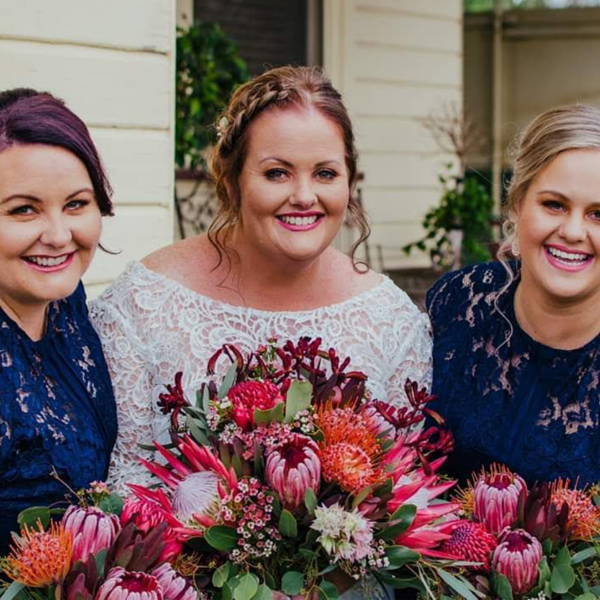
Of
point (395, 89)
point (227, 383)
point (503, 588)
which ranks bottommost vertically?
point (503, 588)

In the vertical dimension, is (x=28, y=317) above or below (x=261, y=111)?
below

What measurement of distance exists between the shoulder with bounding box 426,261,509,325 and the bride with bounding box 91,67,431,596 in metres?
0.06

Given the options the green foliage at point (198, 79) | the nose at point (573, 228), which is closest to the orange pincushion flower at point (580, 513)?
the nose at point (573, 228)

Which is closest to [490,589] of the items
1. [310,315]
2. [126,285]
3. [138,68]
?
[310,315]

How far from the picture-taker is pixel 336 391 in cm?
190

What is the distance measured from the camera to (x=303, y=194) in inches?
91.7

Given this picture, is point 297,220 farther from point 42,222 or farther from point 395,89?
point 395,89

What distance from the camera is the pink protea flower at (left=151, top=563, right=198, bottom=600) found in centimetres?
164

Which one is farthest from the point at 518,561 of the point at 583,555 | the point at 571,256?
the point at 571,256

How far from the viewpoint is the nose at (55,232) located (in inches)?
79.7

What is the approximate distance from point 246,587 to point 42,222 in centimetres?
82

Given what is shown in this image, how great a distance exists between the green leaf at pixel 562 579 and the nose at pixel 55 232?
1.09 meters

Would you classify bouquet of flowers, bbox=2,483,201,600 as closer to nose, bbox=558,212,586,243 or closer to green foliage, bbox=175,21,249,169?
nose, bbox=558,212,586,243

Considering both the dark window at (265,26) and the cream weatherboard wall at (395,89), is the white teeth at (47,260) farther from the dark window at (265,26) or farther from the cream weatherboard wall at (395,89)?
the cream weatherboard wall at (395,89)
